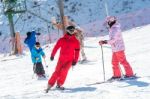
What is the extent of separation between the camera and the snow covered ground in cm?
1031

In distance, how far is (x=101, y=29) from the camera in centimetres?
3394

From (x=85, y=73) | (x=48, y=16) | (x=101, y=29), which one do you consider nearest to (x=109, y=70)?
(x=85, y=73)

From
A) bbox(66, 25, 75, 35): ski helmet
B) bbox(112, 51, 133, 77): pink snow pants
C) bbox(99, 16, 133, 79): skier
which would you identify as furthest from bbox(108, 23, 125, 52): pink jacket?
bbox(66, 25, 75, 35): ski helmet

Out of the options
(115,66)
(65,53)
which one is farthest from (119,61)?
(65,53)

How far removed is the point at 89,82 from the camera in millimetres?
12391

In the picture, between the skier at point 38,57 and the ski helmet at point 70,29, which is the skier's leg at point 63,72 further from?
the skier at point 38,57

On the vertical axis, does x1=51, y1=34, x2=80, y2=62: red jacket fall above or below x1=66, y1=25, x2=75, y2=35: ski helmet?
below

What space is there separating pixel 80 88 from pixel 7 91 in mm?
2371

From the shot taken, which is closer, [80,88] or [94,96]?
[94,96]

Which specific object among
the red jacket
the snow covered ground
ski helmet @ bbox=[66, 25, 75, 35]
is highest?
ski helmet @ bbox=[66, 25, 75, 35]

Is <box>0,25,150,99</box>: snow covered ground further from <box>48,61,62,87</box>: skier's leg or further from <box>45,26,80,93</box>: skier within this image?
<box>45,26,80,93</box>: skier

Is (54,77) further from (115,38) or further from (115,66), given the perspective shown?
(115,38)

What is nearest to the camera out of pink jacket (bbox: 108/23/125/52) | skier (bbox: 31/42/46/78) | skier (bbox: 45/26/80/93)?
skier (bbox: 45/26/80/93)

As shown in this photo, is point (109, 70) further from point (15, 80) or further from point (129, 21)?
point (129, 21)
